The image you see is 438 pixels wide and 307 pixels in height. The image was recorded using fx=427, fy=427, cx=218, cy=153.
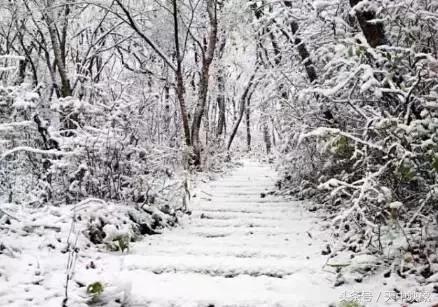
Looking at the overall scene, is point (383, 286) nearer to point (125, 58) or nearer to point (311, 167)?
point (311, 167)

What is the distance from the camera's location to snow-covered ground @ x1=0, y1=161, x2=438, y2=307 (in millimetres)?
3234

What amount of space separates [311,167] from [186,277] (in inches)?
158

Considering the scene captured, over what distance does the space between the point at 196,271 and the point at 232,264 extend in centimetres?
34

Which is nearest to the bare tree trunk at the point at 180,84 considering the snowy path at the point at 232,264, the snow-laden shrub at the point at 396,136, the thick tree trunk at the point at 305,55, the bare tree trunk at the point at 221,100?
the thick tree trunk at the point at 305,55

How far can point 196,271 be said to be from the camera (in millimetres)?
3900

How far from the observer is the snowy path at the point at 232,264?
10.9 feet

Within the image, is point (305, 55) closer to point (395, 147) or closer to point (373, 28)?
point (373, 28)

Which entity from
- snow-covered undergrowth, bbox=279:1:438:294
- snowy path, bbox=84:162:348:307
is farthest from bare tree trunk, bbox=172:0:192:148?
snow-covered undergrowth, bbox=279:1:438:294

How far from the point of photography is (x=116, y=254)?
4.31 meters

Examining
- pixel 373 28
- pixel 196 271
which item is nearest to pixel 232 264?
pixel 196 271

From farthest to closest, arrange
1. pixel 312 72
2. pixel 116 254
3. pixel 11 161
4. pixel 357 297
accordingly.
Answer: pixel 312 72
pixel 11 161
pixel 116 254
pixel 357 297

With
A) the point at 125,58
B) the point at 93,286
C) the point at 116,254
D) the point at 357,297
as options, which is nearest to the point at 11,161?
the point at 116,254

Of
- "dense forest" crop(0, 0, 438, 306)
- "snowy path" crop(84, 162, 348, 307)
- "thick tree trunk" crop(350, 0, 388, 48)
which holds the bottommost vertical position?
"snowy path" crop(84, 162, 348, 307)

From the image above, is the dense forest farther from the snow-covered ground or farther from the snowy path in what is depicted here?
the snowy path
